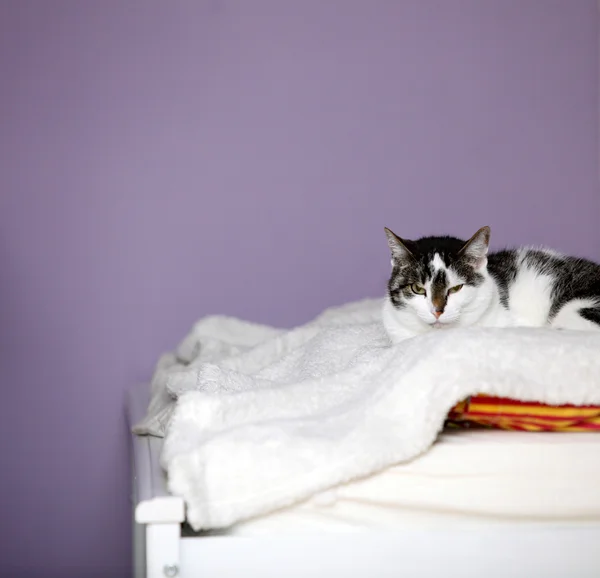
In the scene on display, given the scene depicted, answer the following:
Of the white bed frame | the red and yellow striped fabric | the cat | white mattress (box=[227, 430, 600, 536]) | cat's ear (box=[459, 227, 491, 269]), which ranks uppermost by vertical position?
cat's ear (box=[459, 227, 491, 269])

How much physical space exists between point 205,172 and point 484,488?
1.68 metres

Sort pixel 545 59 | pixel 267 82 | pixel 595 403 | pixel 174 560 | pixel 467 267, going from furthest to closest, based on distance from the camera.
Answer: pixel 545 59, pixel 267 82, pixel 467 267, pixel 595 403, pixel 174 560

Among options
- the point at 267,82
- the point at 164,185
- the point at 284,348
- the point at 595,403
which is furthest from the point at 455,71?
the point at 595,403

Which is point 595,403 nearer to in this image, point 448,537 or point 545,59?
point 448,537

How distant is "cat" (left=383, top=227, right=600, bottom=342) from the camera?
60.7 inches

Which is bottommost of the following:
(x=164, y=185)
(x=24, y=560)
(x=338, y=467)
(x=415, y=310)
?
(x=24, y=560)

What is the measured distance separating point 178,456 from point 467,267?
2.52 ft

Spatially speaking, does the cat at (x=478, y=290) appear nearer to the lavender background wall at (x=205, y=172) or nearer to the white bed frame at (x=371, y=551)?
the white bed frame at (x=371, y=551)

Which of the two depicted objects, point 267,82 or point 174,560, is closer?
point 174,560

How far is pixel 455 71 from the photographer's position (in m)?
2.73

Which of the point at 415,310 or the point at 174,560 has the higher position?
the point at 415,310

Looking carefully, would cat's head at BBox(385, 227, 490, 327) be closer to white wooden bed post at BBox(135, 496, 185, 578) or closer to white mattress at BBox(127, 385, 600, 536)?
white mattress at BBox(127, 385, 600, 536)

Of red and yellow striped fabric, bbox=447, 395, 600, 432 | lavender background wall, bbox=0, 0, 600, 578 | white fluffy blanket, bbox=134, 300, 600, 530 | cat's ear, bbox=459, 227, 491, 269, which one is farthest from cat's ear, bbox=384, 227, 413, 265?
lavender background wall, bbox=0, 0, 600, 578

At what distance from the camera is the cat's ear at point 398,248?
5.23ft
